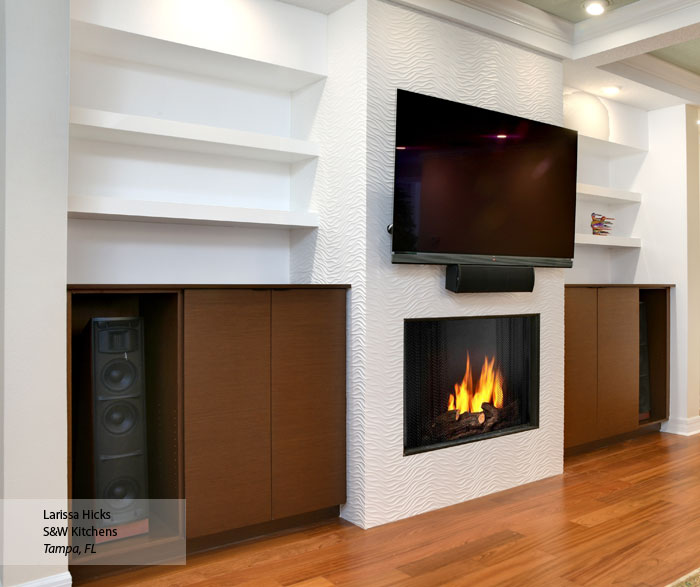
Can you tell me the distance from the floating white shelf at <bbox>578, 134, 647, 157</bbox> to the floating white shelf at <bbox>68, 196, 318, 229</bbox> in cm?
232

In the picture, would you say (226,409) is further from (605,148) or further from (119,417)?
(605,148)

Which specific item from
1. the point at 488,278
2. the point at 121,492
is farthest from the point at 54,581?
the point at 488,278

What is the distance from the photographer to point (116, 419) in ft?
8.14

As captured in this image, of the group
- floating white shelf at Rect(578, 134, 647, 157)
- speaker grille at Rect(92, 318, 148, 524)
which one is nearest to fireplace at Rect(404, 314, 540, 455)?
speaker grille at Rect(92, 318, 148, 524)

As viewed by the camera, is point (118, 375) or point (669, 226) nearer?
point (118, 375)

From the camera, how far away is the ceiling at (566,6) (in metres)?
3.38

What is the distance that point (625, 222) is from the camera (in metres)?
5.01

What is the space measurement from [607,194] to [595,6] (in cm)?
158

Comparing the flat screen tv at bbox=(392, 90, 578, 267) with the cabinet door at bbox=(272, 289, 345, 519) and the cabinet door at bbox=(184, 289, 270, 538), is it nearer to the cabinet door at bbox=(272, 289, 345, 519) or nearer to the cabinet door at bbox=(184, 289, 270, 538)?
the cabinet door at bbox=(272, 289, 345, 519)

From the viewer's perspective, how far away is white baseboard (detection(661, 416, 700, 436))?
4.74m

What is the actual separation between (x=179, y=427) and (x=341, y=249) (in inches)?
41.4

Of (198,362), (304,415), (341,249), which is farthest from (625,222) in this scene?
(198,362)

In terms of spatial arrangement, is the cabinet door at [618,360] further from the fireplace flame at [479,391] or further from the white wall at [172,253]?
the white wall at [172,253]

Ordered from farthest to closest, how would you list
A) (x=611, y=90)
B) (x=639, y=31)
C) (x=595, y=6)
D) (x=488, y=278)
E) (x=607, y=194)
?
(x=607, y=194)
(x=611, y=90)
(x=639, y=31)
(x=595, y=6)
(x=488, y=278)
